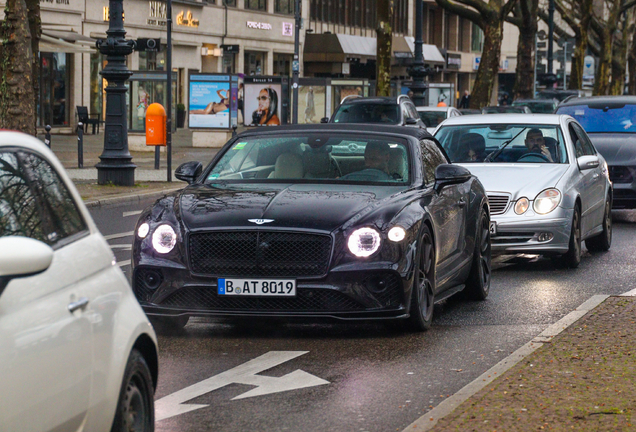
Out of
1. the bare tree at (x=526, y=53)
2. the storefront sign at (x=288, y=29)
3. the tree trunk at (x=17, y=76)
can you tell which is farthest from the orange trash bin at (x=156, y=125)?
the storefront sign at (x=288, y=29)

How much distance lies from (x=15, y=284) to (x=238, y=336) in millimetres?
4741

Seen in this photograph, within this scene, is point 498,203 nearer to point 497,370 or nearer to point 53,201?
point 497,370

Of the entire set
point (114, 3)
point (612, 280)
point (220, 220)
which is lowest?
point (612, 280)

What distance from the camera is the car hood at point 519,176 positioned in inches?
472

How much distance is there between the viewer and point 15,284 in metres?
3.47

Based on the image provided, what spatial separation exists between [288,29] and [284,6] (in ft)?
3.95

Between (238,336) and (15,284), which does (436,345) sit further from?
(15,284)

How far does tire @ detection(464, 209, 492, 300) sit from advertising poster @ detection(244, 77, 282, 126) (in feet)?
99.8

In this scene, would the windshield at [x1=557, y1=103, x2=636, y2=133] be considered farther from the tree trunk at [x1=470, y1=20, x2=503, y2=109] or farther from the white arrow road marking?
the tree trunk at [x1=470, y1=20, x2=503, y2=109]

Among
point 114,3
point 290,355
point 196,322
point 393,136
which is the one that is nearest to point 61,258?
point 290,355

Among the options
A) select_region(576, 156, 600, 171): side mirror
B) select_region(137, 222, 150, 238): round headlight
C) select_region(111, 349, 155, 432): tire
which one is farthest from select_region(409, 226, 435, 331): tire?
select_region(576, 156, 600, 171): side mirror

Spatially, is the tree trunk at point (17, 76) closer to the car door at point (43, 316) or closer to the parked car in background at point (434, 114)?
the parked car in background at point (434, 114)

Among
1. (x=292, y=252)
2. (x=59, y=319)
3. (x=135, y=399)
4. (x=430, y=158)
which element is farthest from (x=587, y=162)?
(x=59, y=319)

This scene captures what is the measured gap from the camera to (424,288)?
8320 mm
